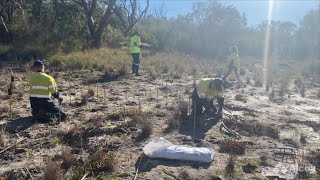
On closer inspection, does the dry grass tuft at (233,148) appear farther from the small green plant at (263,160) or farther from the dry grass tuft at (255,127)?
the dry grass tuft at (255,127)

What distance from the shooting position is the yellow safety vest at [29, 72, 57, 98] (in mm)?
8180

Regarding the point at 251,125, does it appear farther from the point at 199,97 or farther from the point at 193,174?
the point at 193,174

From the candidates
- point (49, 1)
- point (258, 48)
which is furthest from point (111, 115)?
point (258, 48)

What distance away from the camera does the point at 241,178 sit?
6.01 m

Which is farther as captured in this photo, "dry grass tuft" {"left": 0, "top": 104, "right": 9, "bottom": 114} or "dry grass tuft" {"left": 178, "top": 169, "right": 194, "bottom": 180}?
"dry grass tuft" {"left": 0, "top": 104, "right": 9, "bottom": 114}

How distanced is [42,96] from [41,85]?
24cm

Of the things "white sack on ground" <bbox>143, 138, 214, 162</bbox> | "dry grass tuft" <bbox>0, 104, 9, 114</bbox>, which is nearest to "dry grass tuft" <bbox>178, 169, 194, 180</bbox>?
"white sack on ground" <bbox>143, 138, 214, 162</bbox>

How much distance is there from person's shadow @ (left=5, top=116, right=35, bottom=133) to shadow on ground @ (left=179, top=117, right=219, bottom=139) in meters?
3.07

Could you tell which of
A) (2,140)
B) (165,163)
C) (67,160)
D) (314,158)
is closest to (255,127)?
(314,158)

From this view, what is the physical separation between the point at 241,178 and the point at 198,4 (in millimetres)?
42775

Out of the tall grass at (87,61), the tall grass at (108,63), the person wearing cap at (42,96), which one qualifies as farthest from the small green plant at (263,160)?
the tall grass at (87,61)

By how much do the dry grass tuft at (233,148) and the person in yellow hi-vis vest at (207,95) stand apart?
6.53 ft

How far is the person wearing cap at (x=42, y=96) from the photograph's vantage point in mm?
8203

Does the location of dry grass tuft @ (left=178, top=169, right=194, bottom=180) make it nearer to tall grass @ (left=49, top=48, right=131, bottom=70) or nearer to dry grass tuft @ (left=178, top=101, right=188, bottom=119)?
dry grass tuft @ (left=178, top=101, right=188, bottom=119)
